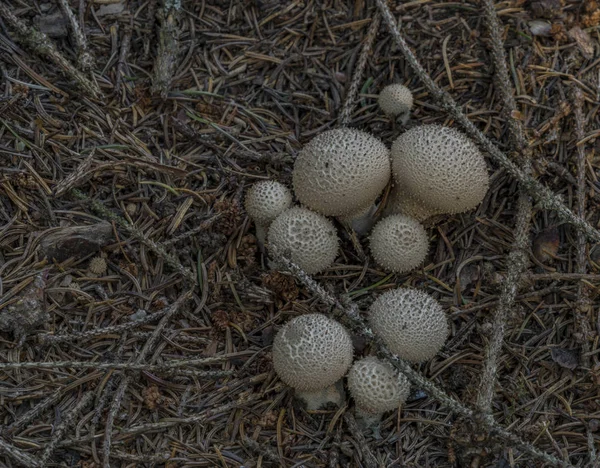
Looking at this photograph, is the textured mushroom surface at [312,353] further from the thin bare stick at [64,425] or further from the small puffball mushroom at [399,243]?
the thin bare stick at [64,425]

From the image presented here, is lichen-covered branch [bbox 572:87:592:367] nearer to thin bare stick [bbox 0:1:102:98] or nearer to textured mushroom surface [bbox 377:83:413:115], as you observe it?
textured mushroom surface [bbox 377:83:413:115]

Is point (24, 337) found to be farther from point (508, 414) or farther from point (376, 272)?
point (508, 414)

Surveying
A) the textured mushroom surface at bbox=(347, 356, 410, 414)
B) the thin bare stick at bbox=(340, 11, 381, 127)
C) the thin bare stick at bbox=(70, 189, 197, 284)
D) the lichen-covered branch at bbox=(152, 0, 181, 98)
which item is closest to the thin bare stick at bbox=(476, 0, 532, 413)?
the textured mushroom surface at bbox=(347, 356, 410, 414)

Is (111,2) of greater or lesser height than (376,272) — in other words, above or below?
above

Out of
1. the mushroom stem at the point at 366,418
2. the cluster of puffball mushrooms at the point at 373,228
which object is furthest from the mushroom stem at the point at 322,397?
the mushroom stem at the point at 366,418

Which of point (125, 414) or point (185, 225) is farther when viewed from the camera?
point (185, 225)

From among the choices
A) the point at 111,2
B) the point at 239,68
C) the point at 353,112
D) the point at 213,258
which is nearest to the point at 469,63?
the point at 353,112
